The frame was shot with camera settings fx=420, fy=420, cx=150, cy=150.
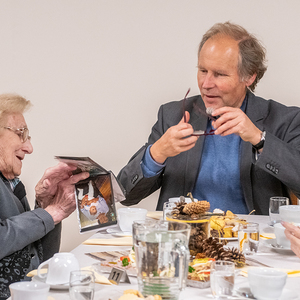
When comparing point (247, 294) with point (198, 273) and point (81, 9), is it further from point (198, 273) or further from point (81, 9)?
point (81, 9)

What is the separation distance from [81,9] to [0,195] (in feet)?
6.21

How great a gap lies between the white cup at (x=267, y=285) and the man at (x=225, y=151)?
1085mm

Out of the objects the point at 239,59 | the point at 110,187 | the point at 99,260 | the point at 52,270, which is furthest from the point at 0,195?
the point at 239,59

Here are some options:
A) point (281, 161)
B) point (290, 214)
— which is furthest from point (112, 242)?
point (281, 161)

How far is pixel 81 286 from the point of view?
84 cm

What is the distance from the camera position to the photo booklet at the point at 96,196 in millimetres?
1423

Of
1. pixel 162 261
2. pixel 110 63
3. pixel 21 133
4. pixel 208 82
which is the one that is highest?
pixel 110 63

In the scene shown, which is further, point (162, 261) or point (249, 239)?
point (249, 239)

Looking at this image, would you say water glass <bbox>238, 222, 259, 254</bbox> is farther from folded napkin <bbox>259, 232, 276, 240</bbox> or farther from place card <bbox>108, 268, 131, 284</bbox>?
place card <bbox>108, 268, 131, 284</bbox>

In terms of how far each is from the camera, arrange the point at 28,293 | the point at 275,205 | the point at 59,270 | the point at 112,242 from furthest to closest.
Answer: the point at 275,205 → the point at 112,242 → the point at 59,270 → the point at 28,293

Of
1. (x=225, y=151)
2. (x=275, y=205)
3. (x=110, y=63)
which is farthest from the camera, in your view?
(x=110, y=63)

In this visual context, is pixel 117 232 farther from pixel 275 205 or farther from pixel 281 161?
pixel 281 161

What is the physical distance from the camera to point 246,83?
225cm

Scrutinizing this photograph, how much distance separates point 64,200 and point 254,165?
0.96 metres
